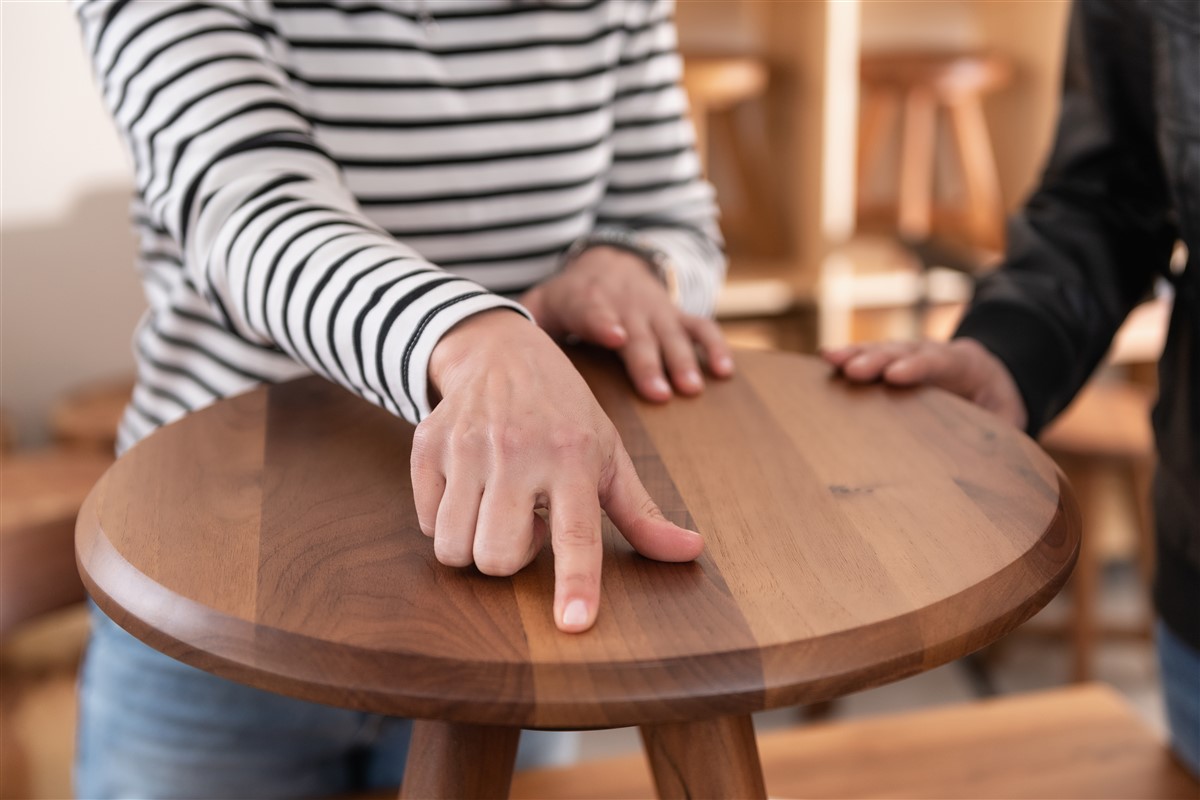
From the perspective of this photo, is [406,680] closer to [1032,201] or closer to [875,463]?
[875,463]

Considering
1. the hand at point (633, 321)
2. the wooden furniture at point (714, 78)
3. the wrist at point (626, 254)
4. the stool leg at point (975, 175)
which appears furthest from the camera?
the stool leg at point (975, 175)

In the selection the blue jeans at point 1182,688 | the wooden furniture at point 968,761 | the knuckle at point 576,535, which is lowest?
the wooden furniture at point 968,761

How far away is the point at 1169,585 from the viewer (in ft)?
3.19

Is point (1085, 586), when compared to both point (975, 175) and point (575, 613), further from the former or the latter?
point (575, 613)

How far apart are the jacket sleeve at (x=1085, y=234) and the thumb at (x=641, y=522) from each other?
50 cm

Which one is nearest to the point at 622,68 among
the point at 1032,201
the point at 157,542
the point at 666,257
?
the point at 666,257

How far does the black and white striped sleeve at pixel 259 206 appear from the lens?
2.12ft

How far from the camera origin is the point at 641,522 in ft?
1.87

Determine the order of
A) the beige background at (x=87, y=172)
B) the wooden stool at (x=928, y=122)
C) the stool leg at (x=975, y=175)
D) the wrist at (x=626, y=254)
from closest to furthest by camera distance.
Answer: the wrist at (x=626, y=254)
the beige background at (x=87, y=172)
the wooden stool at (x=928, y=122)
the stool leg at (x=975, y=175)

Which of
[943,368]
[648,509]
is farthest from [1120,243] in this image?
[648,509]

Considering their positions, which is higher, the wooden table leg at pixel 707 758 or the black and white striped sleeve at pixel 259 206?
the black and white striped sleeve at pixel 259 206

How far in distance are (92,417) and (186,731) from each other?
1.48 metres

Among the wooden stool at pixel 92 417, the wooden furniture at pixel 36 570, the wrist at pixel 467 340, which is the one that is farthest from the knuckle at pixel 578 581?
the wooden stool at pixel 92 417

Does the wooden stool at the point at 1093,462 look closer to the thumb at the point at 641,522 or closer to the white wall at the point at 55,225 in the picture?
the thumb at the point at 641,522
